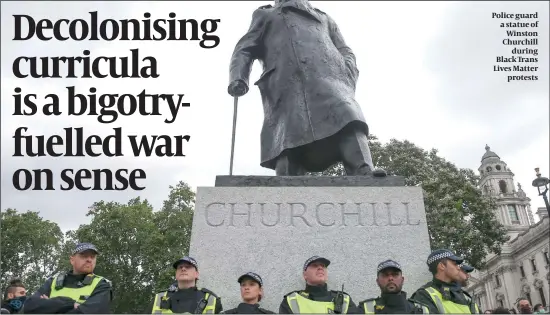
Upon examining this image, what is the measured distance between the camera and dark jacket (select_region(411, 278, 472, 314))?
13.9ft

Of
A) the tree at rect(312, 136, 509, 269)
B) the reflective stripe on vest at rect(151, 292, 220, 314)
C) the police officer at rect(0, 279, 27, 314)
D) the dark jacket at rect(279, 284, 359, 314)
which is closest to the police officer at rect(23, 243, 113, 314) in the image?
the reflective stripe on vest at rect(151, 292, 220, 314)

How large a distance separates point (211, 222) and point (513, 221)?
77.1 metres

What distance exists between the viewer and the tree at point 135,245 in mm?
26188

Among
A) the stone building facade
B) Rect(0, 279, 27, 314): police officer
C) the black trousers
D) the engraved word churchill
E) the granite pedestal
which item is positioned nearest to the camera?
Rect(0, 279, 27, 314): police officer

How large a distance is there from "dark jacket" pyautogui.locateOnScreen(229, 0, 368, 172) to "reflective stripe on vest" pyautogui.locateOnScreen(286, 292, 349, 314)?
2.59 m

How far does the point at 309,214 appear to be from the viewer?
5754 mm

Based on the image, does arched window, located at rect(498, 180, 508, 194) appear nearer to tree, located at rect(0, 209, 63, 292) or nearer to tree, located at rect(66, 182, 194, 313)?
tree, located at rect(66, 182, 194, 313)

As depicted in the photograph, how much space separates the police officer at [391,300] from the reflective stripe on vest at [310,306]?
180 millimetres

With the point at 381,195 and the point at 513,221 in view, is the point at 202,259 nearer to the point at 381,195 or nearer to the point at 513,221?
the point at 381,195

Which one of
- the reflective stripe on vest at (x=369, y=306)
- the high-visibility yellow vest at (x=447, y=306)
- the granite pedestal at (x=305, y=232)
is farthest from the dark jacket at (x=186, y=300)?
the high-visibility yellow vest at (x=447, y=306)

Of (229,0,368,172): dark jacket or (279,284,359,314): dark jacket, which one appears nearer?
(279,284,359,314): dark jacket

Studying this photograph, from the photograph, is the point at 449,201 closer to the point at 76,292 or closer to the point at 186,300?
the point at 186,300

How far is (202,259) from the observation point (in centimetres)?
546

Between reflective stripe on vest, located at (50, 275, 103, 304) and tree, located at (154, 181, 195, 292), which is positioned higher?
tree, located at (154, 181, 195, 292)
